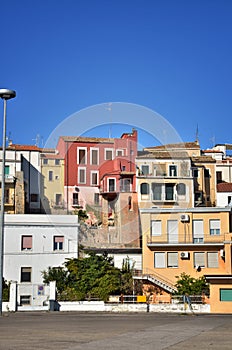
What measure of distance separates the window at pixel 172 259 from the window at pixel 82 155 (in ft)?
66.7

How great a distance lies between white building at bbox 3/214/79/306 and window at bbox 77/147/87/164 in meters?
17.2

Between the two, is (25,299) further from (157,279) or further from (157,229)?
(157,229)

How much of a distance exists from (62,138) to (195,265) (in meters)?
21.0

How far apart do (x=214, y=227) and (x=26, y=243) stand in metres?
12.9

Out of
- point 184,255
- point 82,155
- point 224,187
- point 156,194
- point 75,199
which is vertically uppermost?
point 224,187

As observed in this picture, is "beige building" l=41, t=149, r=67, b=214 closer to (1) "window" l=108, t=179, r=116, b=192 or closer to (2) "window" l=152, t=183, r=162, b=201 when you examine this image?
(1) "window" l=108, t=179, r=116, b=192

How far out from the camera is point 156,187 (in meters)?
38.0

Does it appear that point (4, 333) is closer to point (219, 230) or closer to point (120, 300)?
point (120, 300)

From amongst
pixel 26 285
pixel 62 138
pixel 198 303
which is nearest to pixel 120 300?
pixel 198 303

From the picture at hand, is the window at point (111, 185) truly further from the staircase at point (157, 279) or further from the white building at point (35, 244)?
the staircase at point (157, 279)

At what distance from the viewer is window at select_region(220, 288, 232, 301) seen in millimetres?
32062

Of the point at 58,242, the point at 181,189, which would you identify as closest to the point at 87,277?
the point at 58,242

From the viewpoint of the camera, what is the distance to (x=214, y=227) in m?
42.2

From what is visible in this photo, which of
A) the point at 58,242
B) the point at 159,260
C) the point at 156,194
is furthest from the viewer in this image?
the point at 159,260
